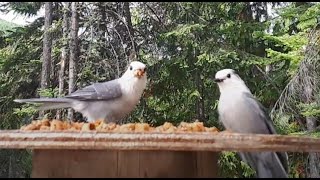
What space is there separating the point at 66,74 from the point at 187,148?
521 centimetres

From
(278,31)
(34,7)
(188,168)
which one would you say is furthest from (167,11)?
(188,168)

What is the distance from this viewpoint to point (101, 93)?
2078 millimetres

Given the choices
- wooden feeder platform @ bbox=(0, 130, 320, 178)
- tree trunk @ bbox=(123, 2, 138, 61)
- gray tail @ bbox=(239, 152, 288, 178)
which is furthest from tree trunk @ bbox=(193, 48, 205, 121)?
wooden feeder platform @ bbox=(0, 130, 320, 178)

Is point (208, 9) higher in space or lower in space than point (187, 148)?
higher

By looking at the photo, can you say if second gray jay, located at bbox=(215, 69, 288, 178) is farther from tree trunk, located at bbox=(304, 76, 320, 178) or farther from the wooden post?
tree trunk, located at bbox=(304, 76, 320, 178)

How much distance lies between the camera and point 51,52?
6.33 metres

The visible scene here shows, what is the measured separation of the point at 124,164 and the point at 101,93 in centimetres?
75

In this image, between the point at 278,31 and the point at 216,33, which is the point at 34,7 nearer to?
the point at 216,33

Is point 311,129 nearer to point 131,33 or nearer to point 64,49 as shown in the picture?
point 131,33

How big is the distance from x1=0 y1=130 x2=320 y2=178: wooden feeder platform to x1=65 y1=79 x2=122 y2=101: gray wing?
2.11 feet

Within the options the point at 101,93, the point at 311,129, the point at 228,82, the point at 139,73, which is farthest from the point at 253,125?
the point at 311,129

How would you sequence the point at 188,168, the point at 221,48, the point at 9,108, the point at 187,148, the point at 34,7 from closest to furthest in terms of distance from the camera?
1. the point at 187,148
2. the point at 188,168
3. the point at 221,48
4. the point at 9,108
5. the point at 34,7

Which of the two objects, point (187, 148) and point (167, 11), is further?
point (167, 11)

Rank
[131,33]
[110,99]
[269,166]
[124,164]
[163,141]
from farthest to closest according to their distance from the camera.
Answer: [131,33]
[110,99]
[269,166]
[124,164]
[163,141]
